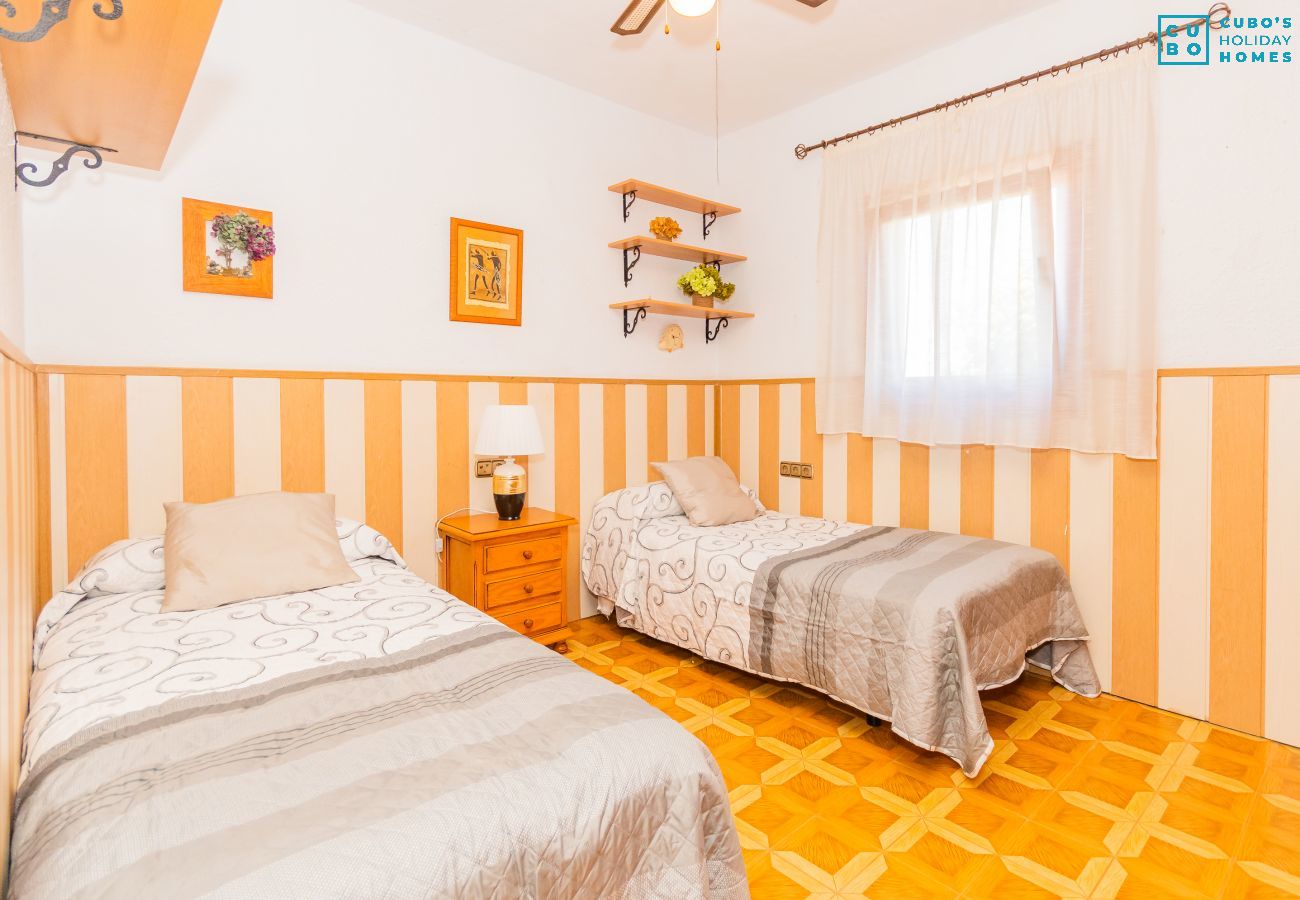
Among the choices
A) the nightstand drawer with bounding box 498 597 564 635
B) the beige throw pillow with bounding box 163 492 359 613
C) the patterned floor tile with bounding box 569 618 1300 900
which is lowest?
the patterned floor tile with bounding box 569 618 1300 900

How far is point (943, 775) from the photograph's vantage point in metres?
2.19

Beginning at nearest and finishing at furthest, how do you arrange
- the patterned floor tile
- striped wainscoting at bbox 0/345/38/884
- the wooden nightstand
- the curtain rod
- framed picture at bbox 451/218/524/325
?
1. striped wainscoting at bbox 0/345/38/884
2. the patterned floor tile
3. the curtain rod
4. the wooden nightstand
5. framed picture at bbox 451/218/524/325

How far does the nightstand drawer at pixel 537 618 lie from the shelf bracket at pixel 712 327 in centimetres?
194

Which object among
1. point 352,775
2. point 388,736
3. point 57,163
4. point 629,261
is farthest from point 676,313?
point 352,775

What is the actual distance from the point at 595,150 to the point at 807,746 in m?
3.04

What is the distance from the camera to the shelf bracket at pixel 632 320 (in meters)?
3.82

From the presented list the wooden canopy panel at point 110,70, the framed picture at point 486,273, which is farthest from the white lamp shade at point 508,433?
the wooden canopy panel at point 110,70

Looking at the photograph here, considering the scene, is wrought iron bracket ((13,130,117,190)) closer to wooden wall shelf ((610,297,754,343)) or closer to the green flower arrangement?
wooden wall shelf ((610,297,754,343))

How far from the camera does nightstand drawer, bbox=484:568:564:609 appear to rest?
2.94 meters

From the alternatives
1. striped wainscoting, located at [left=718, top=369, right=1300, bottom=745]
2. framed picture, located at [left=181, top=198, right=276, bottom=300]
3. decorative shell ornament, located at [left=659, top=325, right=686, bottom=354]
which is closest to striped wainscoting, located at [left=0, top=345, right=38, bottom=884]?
framed picture, located at [left=181, top=198, right=276, bottom=300]

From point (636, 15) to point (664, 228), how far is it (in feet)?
Result: 5.22

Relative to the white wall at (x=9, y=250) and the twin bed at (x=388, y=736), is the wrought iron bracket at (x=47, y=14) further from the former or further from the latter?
the twin bed at (x=388, y=736)

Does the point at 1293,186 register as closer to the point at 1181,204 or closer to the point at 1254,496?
the point at 1181,204

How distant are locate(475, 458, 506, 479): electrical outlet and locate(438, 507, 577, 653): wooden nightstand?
0.20 metres
